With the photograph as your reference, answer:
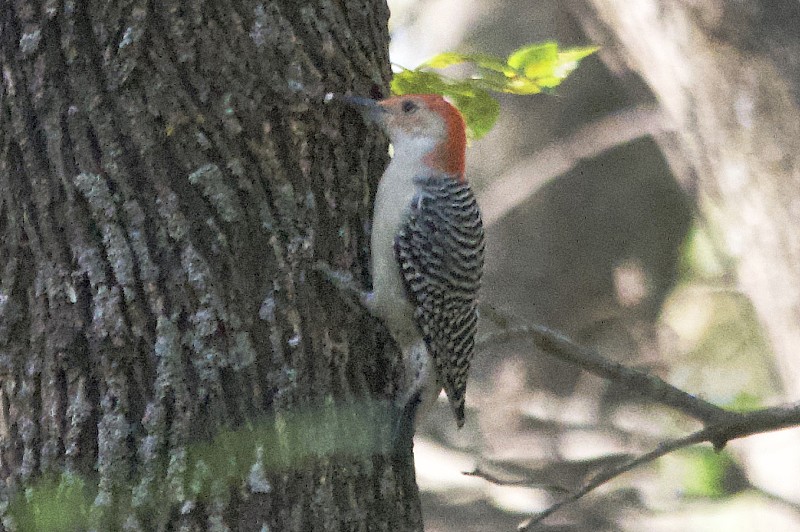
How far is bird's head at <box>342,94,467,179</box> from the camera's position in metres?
3.31

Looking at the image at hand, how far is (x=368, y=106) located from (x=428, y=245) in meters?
0.70

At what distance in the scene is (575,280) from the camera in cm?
742

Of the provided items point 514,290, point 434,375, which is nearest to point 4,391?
point 434,375

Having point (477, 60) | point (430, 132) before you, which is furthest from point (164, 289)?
point (430, 132)

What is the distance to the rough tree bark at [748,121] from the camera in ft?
A: 14.3

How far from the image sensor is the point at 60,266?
231cm

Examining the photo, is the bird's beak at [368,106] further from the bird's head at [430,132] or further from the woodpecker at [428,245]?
the bird's head at [430,132]

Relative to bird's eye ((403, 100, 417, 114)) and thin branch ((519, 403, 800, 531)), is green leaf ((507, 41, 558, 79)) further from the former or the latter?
thin branch ((519, 403, 800, 531))

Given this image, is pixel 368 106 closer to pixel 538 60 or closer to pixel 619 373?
pixel 538 60

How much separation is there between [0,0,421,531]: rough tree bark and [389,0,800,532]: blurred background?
442 centimetres

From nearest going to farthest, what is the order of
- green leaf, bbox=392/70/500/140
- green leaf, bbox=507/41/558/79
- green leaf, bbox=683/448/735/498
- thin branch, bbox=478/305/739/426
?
green leaf, bbox=507/41/558/79, green leaf, bbox=392/70/500/140, thin branch, bbox=478/305/739/426, green leaf, bbox=683/448/735/498

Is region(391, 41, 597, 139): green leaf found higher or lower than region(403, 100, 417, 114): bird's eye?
lower

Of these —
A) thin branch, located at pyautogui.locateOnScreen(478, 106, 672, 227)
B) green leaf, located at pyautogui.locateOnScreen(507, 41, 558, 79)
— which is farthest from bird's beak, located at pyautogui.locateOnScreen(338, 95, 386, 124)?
thin branch, located at pyautogui.locateOnScreen(478, 106, 672, 227)

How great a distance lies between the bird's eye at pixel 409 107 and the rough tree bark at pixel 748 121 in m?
1.78
